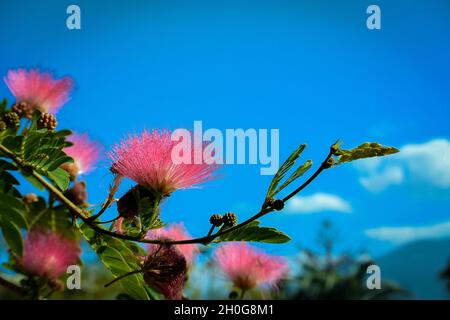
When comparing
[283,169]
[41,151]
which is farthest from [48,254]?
[283,169]

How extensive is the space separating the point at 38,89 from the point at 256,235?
85cm

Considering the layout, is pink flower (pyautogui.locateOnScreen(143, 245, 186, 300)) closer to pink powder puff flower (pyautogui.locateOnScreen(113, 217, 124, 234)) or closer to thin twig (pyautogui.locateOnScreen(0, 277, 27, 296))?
pink powder puff flower (pyautogui.locateOnScreen(113, 217, 124, 234))

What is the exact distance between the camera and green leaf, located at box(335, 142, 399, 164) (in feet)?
3.14

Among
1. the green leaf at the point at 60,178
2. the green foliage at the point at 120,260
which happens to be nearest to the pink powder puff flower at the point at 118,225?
the green foliage at the point at 120,260

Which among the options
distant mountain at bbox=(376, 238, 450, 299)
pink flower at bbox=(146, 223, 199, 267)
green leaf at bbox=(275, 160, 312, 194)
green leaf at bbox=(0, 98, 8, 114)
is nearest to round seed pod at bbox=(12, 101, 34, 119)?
green leaf at bbox=(0, 98, 8, 114)

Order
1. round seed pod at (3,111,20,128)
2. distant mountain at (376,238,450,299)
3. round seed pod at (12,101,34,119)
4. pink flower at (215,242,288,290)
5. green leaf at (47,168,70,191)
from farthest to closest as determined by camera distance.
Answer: distant mountain at (376,238,450,299) → pink flower at (215,242,288,290) → round seed pod at (12,101,34,119) → round seed pod at (3,111,20,128) → green leaf at (47,168,70,191)

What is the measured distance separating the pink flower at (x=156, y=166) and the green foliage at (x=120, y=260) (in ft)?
0.61

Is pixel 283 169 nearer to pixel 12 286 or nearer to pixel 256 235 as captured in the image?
pixel 256 235

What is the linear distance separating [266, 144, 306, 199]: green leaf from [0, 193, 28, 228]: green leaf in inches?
19.8

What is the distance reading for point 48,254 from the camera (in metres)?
1.55
